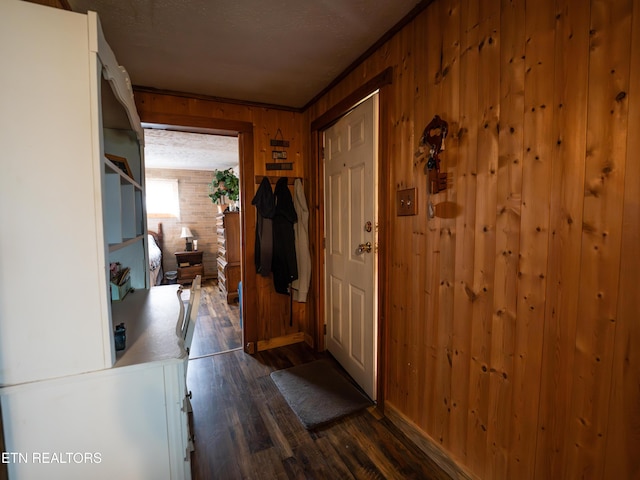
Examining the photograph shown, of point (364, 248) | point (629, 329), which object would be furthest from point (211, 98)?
point (629, 329)

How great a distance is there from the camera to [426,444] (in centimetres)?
157

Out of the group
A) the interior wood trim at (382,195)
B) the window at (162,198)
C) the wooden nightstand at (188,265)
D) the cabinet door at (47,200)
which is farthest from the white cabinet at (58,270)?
the window at (162,198)

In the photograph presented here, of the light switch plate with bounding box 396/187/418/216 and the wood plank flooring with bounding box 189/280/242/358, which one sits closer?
the light switch plate with bounding box 396/187/418/216

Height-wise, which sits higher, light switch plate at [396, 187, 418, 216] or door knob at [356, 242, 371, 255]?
light switch plate at [396, 187, 418, 216]

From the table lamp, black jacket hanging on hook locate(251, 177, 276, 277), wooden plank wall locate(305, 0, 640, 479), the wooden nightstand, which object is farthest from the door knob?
the table lamp

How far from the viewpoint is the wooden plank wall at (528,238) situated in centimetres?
86

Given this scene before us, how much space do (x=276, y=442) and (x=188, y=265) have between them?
4.61 m

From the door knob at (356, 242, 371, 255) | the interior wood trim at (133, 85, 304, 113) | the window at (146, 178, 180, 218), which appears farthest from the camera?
the window at (146, 178, 180, 218)

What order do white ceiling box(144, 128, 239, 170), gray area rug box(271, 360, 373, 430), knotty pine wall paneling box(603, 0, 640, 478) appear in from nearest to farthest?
knotty pine wall paneling box(603, 0, 640, 478) < gray area rug box(271, 360, 373, 430) < white ceiling box(144, 128, 239, 170)

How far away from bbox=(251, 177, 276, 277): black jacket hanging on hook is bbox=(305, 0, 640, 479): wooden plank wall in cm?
138

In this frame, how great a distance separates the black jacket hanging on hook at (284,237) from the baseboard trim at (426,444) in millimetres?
1341

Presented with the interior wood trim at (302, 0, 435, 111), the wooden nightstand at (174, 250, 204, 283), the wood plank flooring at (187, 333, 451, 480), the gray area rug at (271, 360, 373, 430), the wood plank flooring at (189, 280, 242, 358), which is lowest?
the wood plank flooring at (187, 333, 451, 480)

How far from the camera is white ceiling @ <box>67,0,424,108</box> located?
1462 mm

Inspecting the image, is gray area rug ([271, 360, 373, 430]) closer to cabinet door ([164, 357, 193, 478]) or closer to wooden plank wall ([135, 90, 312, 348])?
wooden plank wall ([135, 90, 312, 348])
